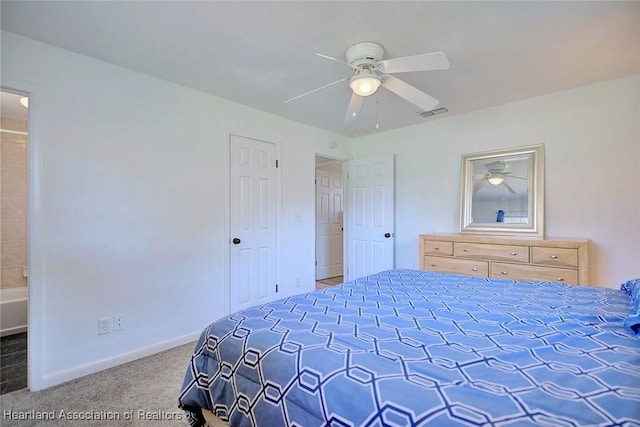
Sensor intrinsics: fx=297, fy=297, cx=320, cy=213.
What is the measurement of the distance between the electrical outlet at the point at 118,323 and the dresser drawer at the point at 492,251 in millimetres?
3119

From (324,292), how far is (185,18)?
6.03ft

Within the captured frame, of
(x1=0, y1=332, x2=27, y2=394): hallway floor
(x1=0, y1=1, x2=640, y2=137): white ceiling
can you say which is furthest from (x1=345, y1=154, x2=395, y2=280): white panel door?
(x1=0, y1=332, x2=27, y2=394): hallway floor

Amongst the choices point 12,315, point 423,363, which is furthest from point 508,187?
point 12,315

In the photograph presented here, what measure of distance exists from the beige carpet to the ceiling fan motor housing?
2493mm

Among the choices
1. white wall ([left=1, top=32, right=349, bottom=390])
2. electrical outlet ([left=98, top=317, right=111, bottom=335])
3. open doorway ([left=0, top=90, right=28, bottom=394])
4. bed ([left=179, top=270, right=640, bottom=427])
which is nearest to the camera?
bed ([left=179, top=270, right=640, bottom=427])

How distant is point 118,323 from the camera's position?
2.36 meters

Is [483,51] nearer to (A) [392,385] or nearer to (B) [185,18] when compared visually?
(B) [185,18]

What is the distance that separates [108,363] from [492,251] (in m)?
3.44

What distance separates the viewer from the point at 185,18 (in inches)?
70.5

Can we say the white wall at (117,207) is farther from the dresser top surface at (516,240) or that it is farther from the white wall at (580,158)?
the white wall at (580,158)

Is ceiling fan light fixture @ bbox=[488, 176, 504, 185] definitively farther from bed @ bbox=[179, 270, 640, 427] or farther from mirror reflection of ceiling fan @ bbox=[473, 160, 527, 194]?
bed @ bbox=[179, 270, 640, 427]

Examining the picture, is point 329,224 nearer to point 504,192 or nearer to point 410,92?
point 504,192

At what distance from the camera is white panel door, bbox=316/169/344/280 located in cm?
540

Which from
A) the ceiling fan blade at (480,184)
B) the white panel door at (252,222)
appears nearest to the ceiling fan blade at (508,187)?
the ceiling fan blade at (480,184)
